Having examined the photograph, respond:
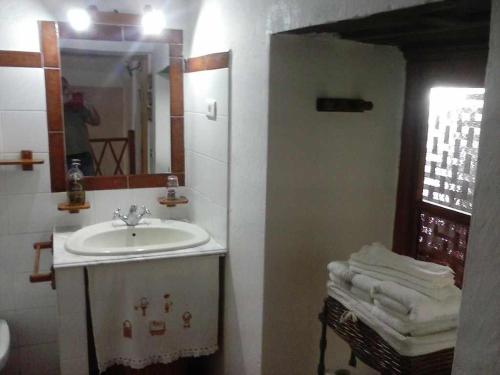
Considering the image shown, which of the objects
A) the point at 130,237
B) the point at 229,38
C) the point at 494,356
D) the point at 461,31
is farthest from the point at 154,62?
the point at 494,356

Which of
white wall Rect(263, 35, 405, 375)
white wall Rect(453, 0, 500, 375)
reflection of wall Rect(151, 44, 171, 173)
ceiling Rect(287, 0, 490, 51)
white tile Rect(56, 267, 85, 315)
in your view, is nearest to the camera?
white wall Rect(453, 0, 500, 375)

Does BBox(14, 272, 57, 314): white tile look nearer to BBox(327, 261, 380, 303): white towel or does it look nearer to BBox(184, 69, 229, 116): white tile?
BBox(184, 69, 229, 116): white tile

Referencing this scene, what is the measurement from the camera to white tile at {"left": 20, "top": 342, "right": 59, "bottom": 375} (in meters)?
2.30

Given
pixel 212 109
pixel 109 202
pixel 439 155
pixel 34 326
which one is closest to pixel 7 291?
pixel 34 326

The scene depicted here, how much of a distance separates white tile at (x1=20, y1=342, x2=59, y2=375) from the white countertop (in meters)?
0.61

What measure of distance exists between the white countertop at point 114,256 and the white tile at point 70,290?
0.03 m

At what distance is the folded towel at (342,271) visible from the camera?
131cm

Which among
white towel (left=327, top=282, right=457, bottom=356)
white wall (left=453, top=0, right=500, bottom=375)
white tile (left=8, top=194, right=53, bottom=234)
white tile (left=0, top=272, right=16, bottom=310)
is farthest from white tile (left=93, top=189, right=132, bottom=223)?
white wall (left=453, top=0, right=500, bottom=375)

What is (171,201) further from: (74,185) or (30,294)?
(30,294)

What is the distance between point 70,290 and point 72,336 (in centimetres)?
19

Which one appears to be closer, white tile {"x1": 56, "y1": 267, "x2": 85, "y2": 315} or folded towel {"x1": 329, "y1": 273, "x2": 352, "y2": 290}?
folded towel {"x1": 329, "y1": 273, "x2": 352, "y2": 290}

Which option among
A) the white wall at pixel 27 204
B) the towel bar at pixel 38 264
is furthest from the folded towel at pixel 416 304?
the white wall at pixel 27 204

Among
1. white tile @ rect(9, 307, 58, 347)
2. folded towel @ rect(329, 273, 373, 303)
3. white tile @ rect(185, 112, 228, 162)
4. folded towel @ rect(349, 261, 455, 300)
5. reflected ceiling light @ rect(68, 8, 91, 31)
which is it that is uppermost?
reflected ceiling light @ rect(68, 8, 91, 31)

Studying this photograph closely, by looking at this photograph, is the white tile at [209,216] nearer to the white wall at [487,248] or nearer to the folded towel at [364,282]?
the folded towel at [364,282]
